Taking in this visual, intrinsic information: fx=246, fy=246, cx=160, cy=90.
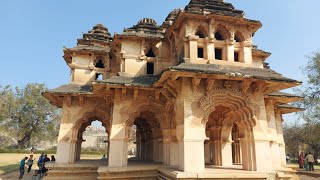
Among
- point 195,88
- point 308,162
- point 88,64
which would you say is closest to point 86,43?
point 88,64

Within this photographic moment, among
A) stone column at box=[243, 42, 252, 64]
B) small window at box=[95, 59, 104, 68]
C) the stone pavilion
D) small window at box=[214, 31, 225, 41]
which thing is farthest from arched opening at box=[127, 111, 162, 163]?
stone column at box=[243, 42, 252, 64]

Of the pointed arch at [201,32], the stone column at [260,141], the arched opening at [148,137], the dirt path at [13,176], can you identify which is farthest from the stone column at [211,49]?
the dirt path at [13,176]

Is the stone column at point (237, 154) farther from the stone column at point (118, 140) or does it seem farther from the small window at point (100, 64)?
the small window at point (100, 64)

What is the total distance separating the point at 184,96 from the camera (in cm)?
967

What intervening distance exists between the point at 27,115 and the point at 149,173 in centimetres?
3931

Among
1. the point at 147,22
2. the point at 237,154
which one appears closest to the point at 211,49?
the point at 147,22

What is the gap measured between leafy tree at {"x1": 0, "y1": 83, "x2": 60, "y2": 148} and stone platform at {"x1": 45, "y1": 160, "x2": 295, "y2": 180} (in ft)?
113

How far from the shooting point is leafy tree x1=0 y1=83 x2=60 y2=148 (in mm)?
43406

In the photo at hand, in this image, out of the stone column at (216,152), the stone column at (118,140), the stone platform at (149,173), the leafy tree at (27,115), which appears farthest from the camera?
the leafy tree at (27,115)

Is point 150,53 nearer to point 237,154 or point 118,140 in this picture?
point 118,140

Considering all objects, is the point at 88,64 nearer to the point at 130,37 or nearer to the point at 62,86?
the point at 62,86

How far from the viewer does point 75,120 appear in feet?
48.0

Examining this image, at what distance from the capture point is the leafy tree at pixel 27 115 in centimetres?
4341

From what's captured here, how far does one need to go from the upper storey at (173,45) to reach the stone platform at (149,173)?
4555 mm
